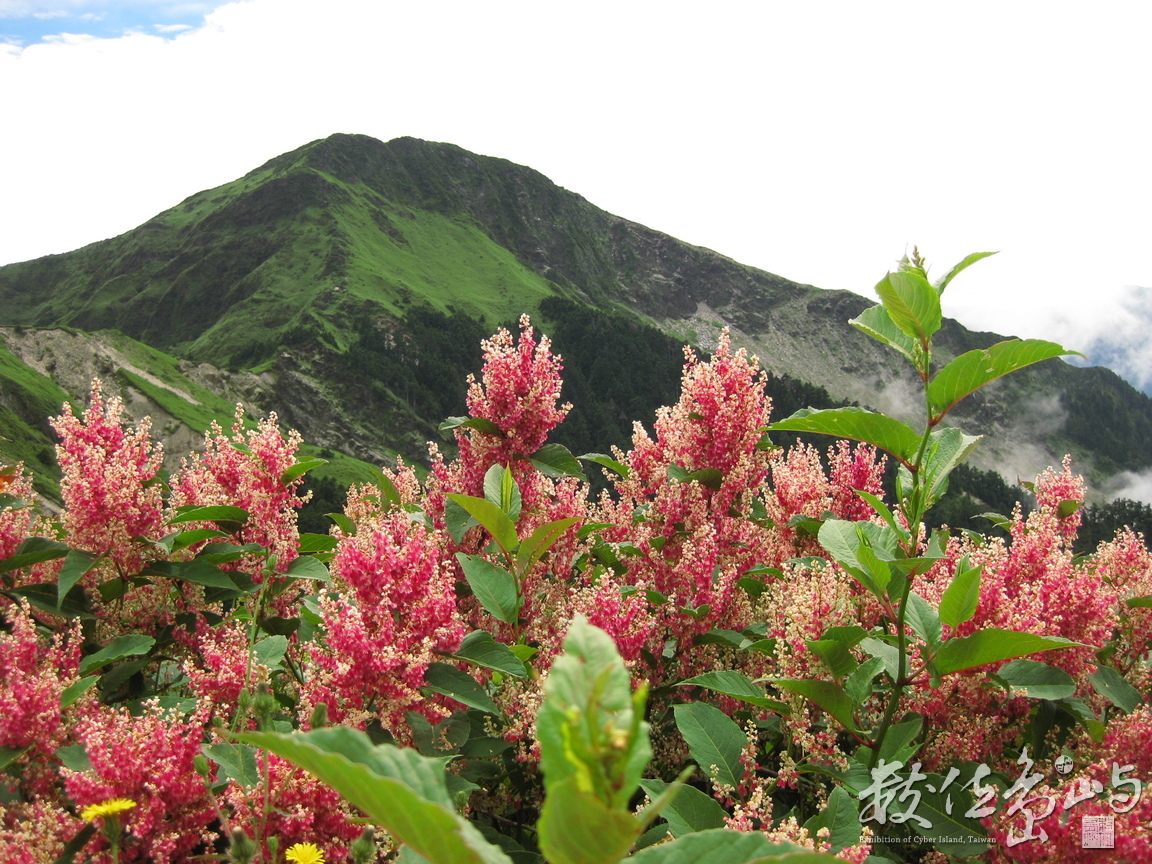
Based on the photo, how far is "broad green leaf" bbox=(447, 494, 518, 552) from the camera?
12.8 feet

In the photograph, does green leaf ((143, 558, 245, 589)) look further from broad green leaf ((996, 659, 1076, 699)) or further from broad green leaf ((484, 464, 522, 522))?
broad green leaf ((996, 659, 1076, 699))

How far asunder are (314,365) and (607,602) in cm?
18725

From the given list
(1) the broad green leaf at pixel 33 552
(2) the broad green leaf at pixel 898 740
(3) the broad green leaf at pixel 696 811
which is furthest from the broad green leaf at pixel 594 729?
(1) the broad green leaf at pixel 33 552

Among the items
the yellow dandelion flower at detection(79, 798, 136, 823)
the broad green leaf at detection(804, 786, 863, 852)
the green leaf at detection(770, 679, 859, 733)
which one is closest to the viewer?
the yellow dandelion flower at detection(79, 798, 136, 823)

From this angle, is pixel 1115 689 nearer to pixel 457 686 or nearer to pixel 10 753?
pixel 457 686

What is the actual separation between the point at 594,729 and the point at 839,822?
2.21m

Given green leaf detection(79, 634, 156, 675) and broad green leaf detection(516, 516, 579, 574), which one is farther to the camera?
broad green leaf detection(516, 516, 579, 574)

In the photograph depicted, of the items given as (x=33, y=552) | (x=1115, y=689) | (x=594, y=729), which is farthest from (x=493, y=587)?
(x=1115, y=689)

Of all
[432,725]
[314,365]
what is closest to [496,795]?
[432,725]

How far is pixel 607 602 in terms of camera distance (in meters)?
3.59

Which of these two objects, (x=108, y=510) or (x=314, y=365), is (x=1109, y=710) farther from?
(x=314, y=365)

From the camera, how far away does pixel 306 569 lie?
14.5ft

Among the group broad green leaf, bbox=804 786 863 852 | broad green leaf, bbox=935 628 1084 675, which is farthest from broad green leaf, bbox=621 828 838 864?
broad green leaf, bbox=935 628 1084 675

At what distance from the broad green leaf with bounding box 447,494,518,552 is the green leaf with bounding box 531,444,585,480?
964mm
